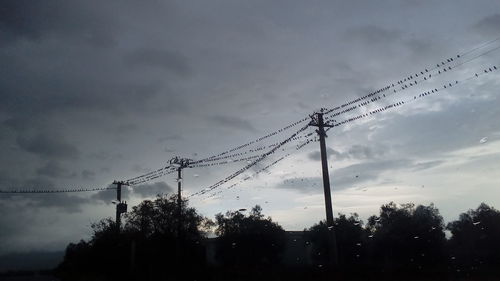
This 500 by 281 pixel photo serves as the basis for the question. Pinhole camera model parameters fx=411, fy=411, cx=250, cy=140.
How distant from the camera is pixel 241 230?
65.2 metres

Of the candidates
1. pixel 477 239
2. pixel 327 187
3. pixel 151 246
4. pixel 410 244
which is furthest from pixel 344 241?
pixel 327 187

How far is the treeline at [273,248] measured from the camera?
30.6m

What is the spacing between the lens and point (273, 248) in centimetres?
6281

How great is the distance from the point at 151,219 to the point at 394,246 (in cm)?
2756

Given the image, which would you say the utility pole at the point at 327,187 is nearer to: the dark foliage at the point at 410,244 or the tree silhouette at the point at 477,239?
the dark foliage at the point at 410,244

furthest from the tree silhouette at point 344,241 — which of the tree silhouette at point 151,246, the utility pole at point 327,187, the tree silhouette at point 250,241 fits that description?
the utility pole at point 327,187

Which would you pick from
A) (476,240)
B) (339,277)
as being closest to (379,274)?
(339,277)

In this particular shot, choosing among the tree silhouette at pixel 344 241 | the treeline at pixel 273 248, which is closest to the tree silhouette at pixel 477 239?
the treeline at pixel 273 248

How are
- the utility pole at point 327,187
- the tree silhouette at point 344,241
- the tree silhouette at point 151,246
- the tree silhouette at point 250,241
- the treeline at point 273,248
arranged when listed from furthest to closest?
the tree silhouette at point 250,241, the tree silhouette at point 344,241, the tree silhouette at point 151,246, the treeline at point 273,248, the utility pole at point 327,187

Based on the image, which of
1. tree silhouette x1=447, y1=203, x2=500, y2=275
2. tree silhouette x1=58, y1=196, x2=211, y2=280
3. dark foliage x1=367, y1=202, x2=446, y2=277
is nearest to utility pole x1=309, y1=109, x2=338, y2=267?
tree silhouette x1=58, y1=196, x2=211, y2=280

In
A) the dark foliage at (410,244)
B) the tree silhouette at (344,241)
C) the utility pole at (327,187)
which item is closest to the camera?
the utility pole at (327,187)

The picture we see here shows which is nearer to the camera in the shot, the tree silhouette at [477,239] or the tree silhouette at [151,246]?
the tree silhouette at [151,246]

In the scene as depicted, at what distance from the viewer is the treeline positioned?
30.6 meters

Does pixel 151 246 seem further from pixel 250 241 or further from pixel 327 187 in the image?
pixel 250 241
